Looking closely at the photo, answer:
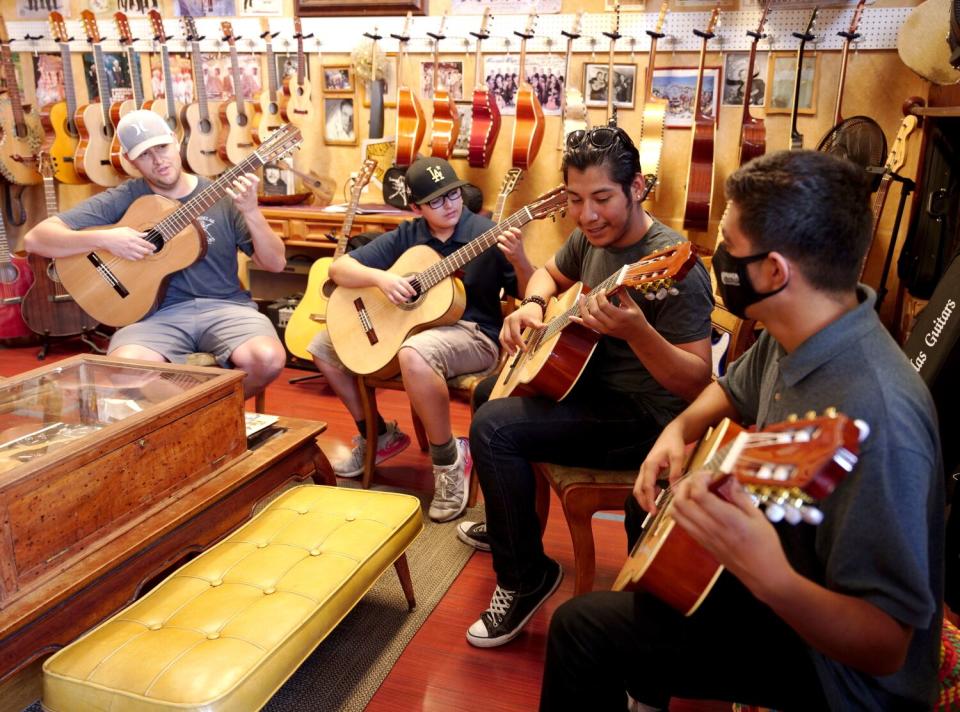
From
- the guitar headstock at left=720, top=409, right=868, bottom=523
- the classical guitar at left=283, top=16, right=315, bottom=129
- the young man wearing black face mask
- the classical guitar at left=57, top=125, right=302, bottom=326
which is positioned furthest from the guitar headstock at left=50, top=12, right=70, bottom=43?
the guitar headstock at left=720, top=409, right=868, bottom=523

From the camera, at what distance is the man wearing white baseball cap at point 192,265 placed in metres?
2.85

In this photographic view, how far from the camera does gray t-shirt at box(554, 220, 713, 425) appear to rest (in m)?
1.83

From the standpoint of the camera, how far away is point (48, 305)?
461 centimetres

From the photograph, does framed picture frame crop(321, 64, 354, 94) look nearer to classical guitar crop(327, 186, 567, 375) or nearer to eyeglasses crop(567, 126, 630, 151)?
classical guitar crop(327, 186, 567, 375)

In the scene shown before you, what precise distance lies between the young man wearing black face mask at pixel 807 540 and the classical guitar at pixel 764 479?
59 mm

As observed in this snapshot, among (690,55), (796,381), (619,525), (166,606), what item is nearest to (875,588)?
(796,381)

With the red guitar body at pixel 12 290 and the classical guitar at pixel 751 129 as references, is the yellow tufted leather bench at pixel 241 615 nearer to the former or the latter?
the classical guitar at pixel 751 129

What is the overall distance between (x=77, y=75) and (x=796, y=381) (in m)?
5.48

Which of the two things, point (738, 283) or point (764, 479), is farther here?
point (738, 283)

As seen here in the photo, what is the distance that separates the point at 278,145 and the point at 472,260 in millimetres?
902

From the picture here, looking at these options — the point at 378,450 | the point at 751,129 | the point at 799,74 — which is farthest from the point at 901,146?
the point at 378,450

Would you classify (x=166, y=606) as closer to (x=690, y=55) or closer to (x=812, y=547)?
(x=812, y=547)

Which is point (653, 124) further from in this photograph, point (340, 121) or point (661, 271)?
point (661, 271)

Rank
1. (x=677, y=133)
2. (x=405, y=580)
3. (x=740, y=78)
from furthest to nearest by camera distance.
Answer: (x=677, y=133)
(x=740, y=78)
(x=405, y=580)
